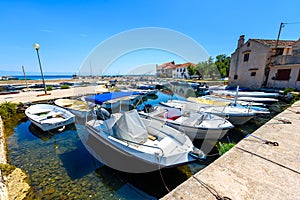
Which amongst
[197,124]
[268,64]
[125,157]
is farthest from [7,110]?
[268,64]

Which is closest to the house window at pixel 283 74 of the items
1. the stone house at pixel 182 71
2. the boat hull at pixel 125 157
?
the boat hull at pixel 125 157

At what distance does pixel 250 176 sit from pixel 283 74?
69.6ft

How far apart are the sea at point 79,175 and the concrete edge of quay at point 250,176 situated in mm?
1493

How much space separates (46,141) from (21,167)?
1.78 meters

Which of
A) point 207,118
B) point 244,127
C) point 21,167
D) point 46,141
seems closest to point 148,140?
point 207,118

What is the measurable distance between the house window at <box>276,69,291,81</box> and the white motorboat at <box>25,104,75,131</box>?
23.7 metres

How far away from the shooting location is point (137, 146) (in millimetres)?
4012

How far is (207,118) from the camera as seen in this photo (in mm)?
6191

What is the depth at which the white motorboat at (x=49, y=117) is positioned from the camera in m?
6.21

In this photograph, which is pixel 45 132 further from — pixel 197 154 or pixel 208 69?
pixel 208 69

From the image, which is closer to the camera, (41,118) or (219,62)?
(41,118)

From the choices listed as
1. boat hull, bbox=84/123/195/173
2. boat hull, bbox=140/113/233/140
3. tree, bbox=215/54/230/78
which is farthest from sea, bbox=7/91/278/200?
tree, bbox=215/54/230/78

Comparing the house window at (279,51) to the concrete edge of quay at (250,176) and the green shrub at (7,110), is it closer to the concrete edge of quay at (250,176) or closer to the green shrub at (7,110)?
the concrete edge of quay at (250,176)

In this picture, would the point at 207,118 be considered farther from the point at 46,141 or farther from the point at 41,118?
the point at 41,118
